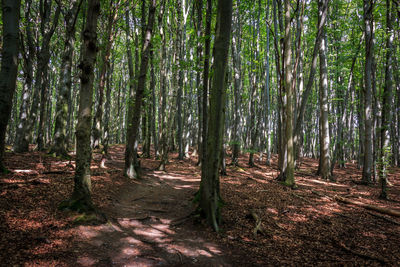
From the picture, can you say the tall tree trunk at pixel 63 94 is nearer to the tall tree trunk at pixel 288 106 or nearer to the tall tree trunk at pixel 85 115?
the tall tree trunk at pixel 85 115

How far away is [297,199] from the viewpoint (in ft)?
24.9

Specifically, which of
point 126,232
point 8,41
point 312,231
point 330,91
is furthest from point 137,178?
point 330,91

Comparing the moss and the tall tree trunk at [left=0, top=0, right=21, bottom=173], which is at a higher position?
the tall tree trunk at [left=0, top=0, right=21, bottom=173]

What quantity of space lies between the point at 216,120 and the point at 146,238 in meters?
2.92

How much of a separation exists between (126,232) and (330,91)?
2210 centimetres

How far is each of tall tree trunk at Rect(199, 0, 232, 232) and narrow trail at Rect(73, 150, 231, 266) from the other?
0.62 metres

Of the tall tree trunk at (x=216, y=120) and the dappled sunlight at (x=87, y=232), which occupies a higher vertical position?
the tall tree trunk at (x=216, y=120)

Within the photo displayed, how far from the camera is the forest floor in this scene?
11.6ft

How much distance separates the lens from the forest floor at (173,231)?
11.6ft

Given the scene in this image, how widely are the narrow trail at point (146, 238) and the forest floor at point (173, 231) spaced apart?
0.02 m

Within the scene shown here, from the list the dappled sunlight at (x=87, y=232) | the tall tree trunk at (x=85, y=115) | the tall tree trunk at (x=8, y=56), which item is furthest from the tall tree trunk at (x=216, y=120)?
the tall tree trunk at (x=8, y=56)

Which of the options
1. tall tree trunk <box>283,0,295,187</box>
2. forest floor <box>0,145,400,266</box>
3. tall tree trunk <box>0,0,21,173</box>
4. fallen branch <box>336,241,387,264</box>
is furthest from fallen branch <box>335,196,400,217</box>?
tall tree trunk <box>0,0,21,173</box>

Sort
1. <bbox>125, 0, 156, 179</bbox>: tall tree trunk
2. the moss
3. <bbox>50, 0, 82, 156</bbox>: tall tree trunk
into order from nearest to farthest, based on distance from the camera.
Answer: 1. the moss
2. <bbox>125, 0, 156, 179</bbox>: tall tree trunk
3. <bbox>50, 0, 82, 156</bbox>: tall tree trunk

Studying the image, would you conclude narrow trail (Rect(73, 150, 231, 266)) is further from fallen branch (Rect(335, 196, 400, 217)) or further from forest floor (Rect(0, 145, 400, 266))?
fallen branch (Rect(335, 196, 400, 217))
